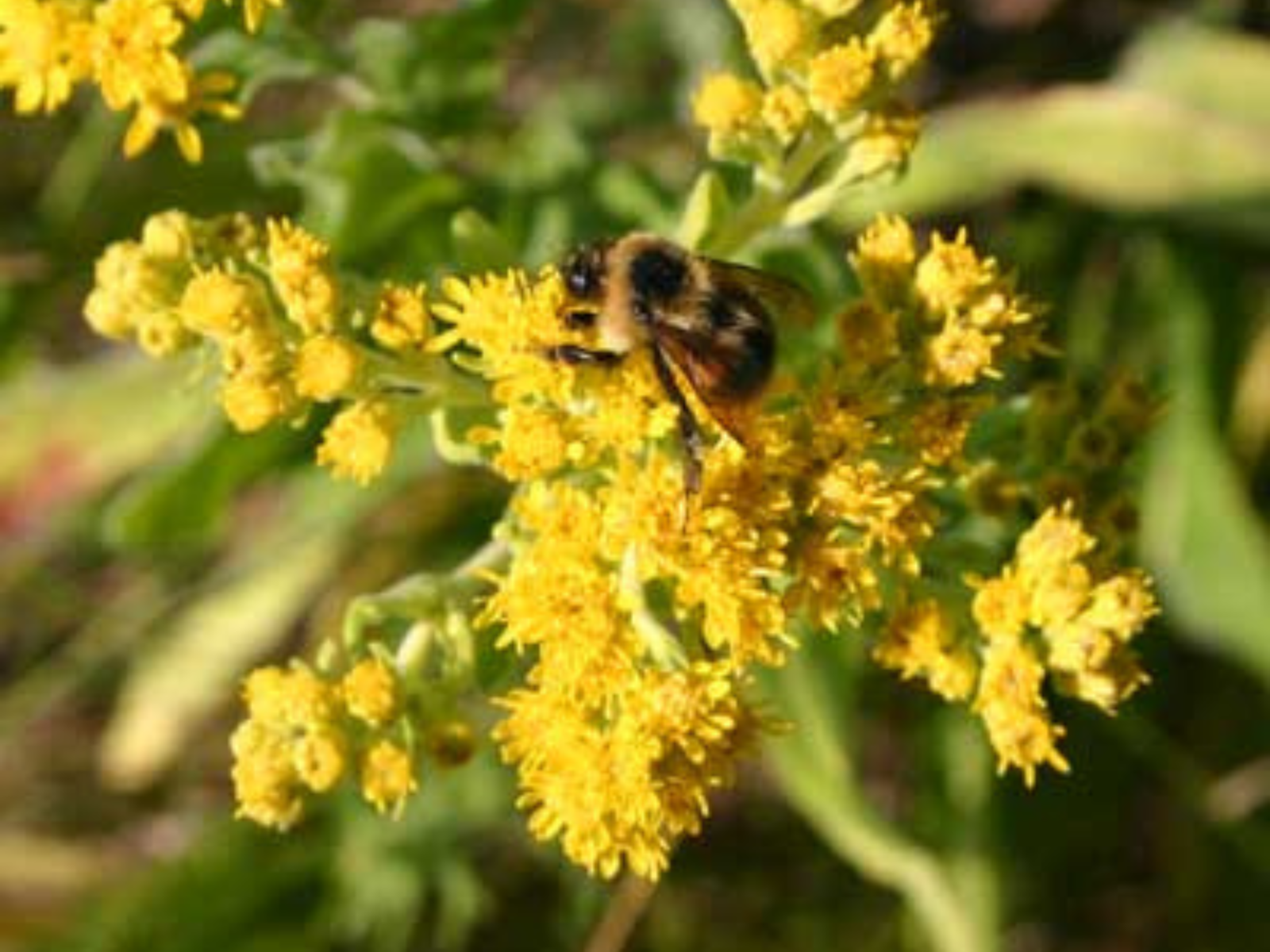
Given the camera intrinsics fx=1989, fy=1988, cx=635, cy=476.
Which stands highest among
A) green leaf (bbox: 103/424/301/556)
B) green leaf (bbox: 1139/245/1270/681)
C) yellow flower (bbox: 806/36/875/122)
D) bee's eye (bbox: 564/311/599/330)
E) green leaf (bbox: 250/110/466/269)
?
yellow flower (bbox: 806/36/875/122)

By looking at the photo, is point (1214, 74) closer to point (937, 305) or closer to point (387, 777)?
point (937, 305)

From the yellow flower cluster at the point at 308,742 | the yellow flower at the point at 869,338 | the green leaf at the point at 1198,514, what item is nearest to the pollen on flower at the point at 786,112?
the yellow flower at the point at 869,338

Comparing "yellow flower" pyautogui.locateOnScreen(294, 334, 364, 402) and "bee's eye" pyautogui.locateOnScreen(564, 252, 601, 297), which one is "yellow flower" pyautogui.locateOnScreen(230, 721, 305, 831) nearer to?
"yellow flower" pyautogui.locateOnScreen(294, 334, 364, 402)

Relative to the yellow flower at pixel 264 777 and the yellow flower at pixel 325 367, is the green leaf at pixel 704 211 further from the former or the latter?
the yellow flower at pixel 264 777

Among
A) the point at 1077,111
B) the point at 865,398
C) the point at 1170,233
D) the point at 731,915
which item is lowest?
the point at 731,915

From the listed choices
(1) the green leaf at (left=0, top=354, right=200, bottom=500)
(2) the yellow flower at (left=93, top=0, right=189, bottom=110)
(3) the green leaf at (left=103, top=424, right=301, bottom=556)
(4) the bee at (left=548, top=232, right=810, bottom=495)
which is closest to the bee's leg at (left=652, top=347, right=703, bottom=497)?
(4) the bee at (left=548, top=232, right=810, bottom=495)

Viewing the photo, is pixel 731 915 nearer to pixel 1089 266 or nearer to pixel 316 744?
pixel 1089 266

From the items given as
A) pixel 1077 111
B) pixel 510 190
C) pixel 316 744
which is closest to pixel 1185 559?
pixel 1077 111
